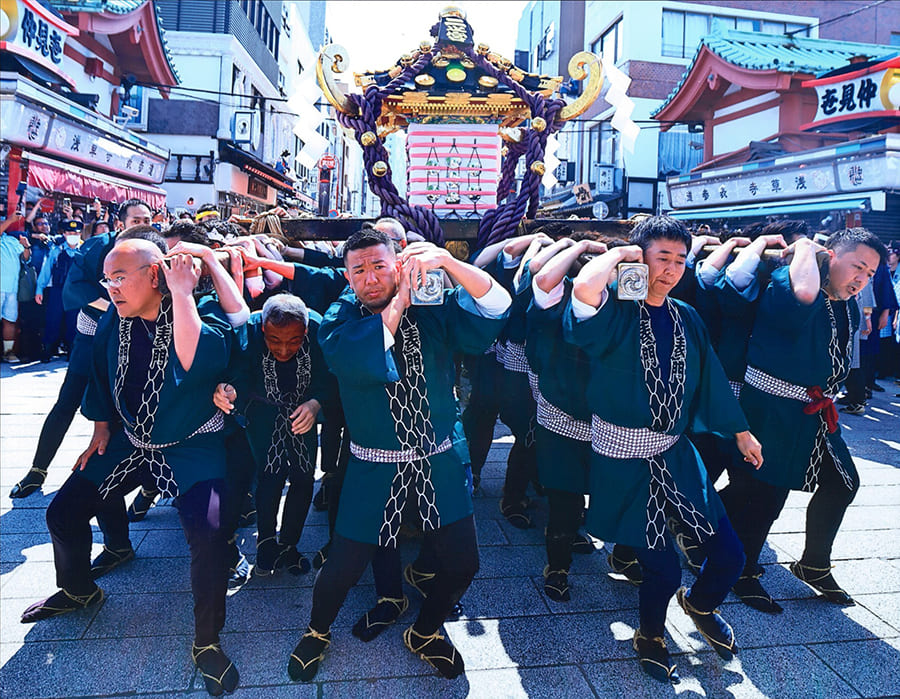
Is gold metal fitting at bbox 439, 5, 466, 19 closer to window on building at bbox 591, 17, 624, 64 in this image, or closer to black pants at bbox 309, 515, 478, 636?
black pants at bbox 309, 515, 478, 636

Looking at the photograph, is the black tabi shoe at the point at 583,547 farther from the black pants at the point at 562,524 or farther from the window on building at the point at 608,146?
the window on building at the point at 608,146

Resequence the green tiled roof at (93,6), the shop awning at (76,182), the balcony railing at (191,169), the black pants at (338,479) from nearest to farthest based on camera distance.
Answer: the black pants at (338,479) → the shop awning at (76,182) → the green tiled roof at (93,6) → the balcony railing at (191,169)

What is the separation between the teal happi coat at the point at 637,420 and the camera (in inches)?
98.2

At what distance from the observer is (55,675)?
7.96 ft

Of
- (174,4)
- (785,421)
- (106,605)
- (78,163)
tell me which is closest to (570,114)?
(785,421)

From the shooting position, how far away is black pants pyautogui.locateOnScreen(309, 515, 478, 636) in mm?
2443

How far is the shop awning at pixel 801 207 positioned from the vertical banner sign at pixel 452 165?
4.83 metres

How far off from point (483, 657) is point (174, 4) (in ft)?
79.3

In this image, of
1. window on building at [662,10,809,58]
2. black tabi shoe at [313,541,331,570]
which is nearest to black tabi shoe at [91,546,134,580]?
black tabi shoe at [313,541,331,570]

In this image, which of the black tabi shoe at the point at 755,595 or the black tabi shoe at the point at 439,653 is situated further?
the black tabi shoe at the point at 755,595

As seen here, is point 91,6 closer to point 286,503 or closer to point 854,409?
point 286,503

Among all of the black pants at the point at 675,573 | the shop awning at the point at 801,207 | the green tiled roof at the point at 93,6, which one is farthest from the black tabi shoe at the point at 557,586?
the green tiled roof at the point at 93,6

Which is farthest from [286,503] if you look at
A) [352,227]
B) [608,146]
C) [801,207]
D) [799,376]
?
[608,146]

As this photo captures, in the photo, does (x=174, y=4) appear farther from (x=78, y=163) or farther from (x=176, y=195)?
(x=78, y=163)
